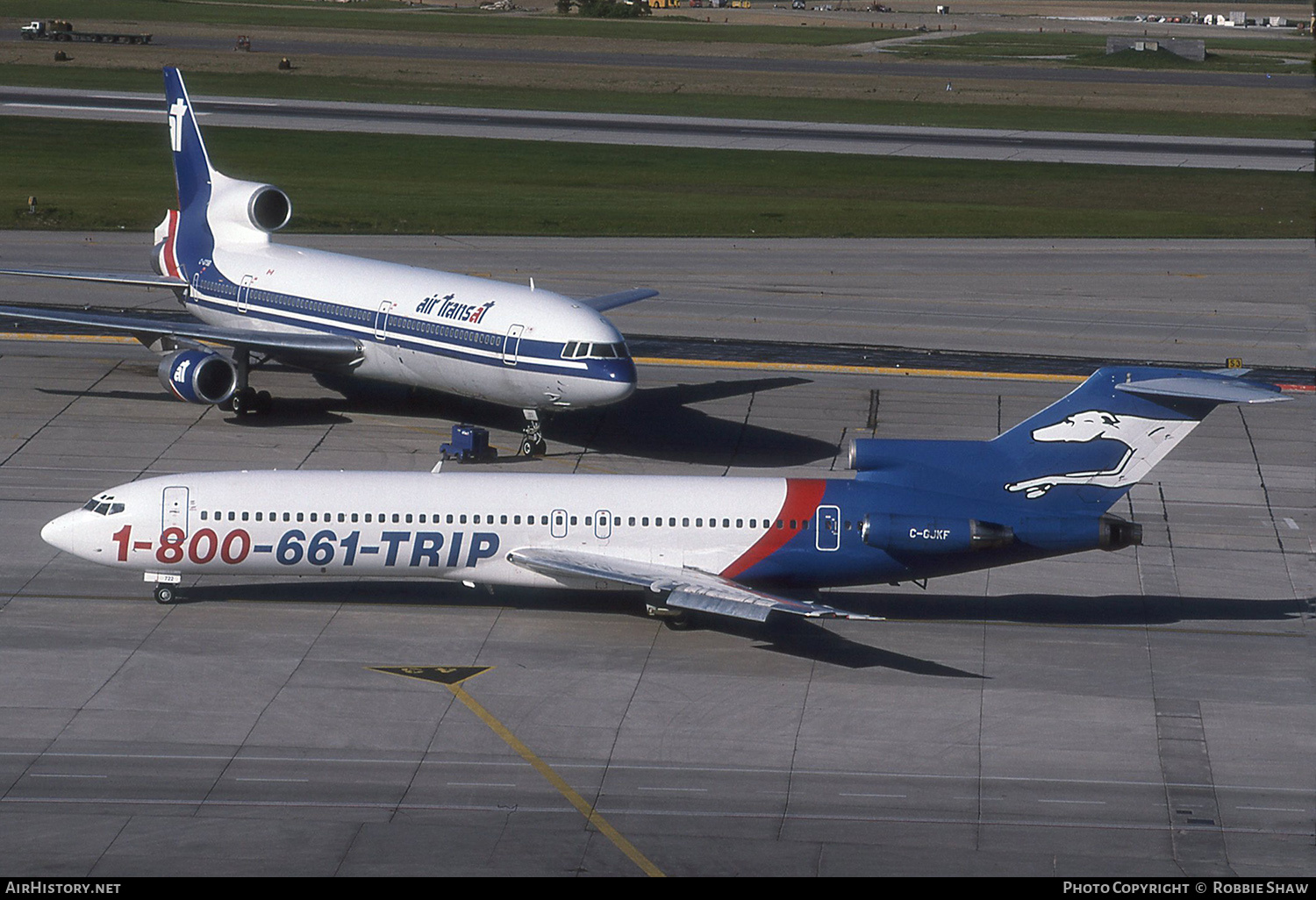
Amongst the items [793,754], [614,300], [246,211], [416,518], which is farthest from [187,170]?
[793,754]

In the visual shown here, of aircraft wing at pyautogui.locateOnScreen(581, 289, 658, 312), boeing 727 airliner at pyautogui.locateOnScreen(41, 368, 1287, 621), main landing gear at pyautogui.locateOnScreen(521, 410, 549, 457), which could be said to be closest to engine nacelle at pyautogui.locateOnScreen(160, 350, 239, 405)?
main landing gear at pyautogui.locateOnScreen(521, 410, 549, 457)

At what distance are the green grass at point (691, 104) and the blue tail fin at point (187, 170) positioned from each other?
63450 millimetres

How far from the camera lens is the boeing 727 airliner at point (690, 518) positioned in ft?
115

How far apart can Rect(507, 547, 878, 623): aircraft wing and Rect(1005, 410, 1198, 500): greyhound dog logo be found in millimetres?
5318

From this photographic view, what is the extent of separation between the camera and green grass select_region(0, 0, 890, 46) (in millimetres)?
177500

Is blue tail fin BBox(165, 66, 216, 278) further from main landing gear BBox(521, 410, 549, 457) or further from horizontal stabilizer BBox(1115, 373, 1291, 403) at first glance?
horizontal stabilizer BBox(1115, 373, 1291, 403)

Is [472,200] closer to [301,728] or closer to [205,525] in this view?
[205,525]

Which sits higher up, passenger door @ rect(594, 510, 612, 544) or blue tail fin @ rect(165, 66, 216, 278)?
blue tail fin @ rect(165, 66, 216, 278)

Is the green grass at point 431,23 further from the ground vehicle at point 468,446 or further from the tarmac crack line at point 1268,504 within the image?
the ground vehicle at point 468,446

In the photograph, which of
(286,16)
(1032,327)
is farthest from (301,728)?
(286,16)

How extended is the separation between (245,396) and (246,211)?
789 centimetres

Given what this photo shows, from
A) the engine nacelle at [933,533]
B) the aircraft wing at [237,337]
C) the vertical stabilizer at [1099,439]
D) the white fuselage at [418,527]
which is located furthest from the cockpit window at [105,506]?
the vertical stabilizer at [1099,439]

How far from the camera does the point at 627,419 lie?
177 feet

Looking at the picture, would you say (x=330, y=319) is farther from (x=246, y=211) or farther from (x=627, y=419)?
(x=627, y=419)
